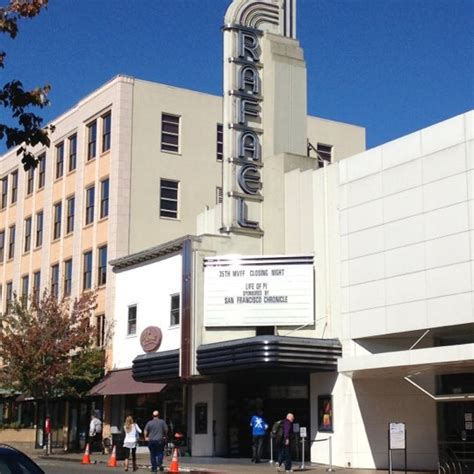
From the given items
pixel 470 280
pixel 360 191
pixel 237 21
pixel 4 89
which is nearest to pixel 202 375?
pixel 360 191

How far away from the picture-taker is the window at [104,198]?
4425 centimetres

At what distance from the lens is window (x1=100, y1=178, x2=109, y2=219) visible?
44.2 m

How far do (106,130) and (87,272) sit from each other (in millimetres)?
6714

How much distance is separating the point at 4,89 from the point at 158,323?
24108mm

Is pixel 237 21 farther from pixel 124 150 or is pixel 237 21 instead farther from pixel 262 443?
pixel 262 443

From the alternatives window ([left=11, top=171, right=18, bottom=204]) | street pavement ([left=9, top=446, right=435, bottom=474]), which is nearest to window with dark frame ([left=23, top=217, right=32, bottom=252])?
window ([left=11, top=171, right=18, bottom=204])

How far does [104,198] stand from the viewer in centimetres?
4456

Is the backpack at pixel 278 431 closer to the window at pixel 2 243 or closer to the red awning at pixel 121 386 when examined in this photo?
the red awning at pixel 121 386

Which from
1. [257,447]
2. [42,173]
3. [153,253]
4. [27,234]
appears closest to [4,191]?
[27,234]

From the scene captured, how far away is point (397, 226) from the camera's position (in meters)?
28.5

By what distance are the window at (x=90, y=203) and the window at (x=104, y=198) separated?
3.26 ft

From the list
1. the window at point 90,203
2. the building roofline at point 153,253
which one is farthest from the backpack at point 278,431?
the window at point 90,203

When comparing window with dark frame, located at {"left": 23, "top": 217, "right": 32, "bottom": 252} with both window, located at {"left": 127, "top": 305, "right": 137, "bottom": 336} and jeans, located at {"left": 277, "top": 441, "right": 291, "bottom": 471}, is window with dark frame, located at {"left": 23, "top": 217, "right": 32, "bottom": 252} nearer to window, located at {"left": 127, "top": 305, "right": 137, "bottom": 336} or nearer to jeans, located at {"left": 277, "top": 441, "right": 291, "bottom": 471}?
window, located at {"left": 127, "top": 305, "right": 137, "bottom": 336}

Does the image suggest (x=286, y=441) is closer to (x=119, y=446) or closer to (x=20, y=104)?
(x=119, y=446)
